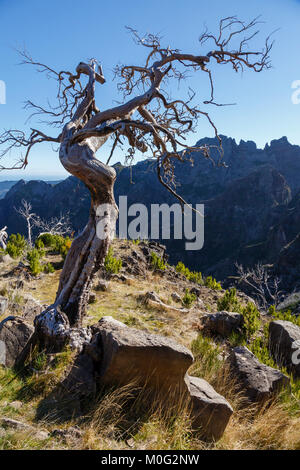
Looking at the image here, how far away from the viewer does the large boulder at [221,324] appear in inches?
220

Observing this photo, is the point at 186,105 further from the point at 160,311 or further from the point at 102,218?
the point at 160,311

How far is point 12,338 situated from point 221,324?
414 centimetres

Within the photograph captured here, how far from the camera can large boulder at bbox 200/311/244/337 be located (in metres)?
5.59

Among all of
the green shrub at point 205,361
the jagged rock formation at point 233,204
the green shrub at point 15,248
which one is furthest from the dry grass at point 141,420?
the jagged rock formation at point 233,204

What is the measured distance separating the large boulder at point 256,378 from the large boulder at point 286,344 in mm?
970

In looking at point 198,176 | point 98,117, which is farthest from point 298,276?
point 198,176

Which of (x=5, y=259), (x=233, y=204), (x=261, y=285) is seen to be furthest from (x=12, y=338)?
(x=233, y=204)

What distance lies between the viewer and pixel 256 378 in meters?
3.16

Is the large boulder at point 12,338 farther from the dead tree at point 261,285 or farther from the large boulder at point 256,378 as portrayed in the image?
the dead tree at point 261,285

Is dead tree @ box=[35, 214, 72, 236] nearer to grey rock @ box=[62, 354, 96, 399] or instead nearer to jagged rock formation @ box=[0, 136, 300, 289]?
grey rock @ box=[62, 354, 96, 399]

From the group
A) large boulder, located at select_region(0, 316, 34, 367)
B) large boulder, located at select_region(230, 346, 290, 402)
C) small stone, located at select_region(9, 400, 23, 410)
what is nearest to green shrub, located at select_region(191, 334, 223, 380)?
large boulder, located at select_region(230, 346, 290, 402)

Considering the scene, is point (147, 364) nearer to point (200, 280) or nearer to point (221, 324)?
point (221, 324)

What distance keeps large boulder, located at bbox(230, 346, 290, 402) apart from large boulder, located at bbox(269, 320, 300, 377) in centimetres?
97
